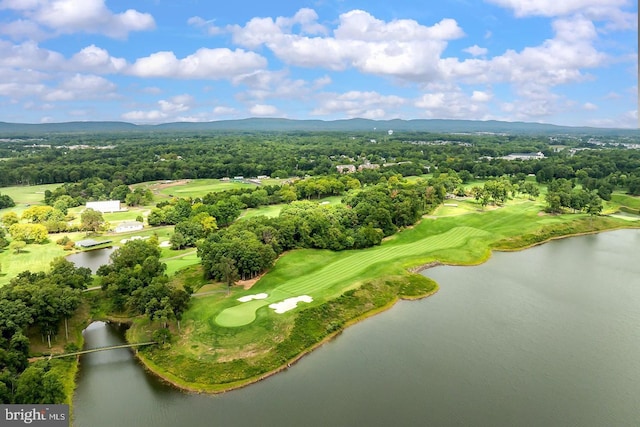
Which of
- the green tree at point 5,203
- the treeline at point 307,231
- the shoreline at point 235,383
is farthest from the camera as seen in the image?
the green tree at point 5,203

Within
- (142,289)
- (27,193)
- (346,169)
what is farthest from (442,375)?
(27,193)

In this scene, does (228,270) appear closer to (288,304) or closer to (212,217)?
(288,304)

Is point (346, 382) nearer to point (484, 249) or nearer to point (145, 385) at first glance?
point (145, 385)

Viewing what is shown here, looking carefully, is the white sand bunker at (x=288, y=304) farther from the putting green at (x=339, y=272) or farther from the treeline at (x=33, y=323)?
the treeline at (x=33, y=323)

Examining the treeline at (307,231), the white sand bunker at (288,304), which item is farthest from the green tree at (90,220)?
the white sand bunker at (288,304)

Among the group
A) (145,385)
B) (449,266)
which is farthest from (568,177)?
(145,385)

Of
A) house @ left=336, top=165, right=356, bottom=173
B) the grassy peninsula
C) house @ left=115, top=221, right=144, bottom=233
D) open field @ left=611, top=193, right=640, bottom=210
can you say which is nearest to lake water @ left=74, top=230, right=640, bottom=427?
the grassy peninsula
